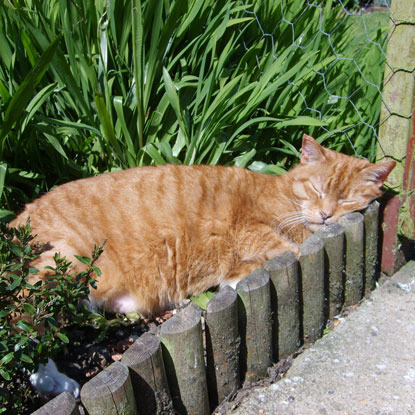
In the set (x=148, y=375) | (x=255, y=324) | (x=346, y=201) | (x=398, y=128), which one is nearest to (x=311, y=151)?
(x=346, y=201)

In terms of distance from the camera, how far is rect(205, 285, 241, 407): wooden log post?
5.57ft

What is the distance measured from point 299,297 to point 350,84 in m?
1.60

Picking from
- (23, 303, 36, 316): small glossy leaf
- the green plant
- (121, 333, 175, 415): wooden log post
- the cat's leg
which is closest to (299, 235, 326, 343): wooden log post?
the cat's leg

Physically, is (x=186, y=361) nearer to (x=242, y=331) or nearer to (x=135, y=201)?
(x=242, y=331)

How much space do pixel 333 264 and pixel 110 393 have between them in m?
1.20

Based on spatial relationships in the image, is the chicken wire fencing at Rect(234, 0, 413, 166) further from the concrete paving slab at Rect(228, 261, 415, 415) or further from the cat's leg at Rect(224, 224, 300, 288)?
the concrete paving slab at Rect(228, 261, 415, 415)

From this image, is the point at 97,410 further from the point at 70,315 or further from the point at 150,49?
the point at 150,49

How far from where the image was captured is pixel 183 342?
62.9 inches

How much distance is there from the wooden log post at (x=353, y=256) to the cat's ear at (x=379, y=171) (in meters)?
0.20

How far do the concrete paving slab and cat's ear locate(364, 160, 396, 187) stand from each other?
0.58m

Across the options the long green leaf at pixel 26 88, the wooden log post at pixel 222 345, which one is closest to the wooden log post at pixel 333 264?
the wooden log post at pixel 222 345

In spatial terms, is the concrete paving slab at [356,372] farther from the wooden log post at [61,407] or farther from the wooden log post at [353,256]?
the wooden log post at [61,407]

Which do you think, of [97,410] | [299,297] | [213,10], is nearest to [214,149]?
[213,10]

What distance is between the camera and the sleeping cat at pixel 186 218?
2.22m
